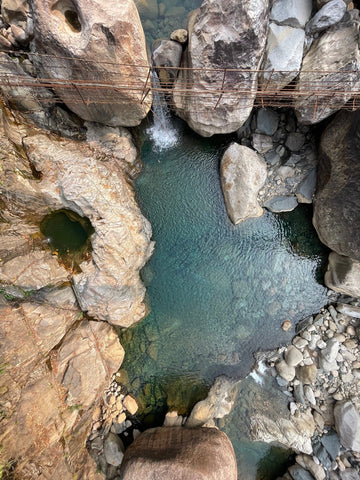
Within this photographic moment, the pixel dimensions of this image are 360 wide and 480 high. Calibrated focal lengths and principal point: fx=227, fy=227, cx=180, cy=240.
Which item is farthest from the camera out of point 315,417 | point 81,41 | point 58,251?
point 315,417

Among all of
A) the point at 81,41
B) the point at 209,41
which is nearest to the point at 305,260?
the point at 209,41

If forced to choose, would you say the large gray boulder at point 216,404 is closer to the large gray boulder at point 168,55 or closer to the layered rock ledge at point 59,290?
the layered rock ledge at point 59,290

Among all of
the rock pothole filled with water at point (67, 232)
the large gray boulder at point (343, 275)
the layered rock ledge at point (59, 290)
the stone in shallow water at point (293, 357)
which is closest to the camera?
the layered rock ledge at point (59, 290)

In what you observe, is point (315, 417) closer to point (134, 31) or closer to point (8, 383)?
point (8, 383)

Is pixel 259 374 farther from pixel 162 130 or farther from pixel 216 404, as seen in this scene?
pixel 162 130

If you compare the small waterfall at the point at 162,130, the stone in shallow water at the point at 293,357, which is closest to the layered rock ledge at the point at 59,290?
the small waterfall at the point at 162,130

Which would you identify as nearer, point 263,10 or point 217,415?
point 263,10

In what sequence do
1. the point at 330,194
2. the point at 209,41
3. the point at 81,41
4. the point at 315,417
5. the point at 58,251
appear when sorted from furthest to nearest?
the point at 315,417 < the point at 330,194 < the point at 58,251 < the point at 209,41 < the point at 81,41
